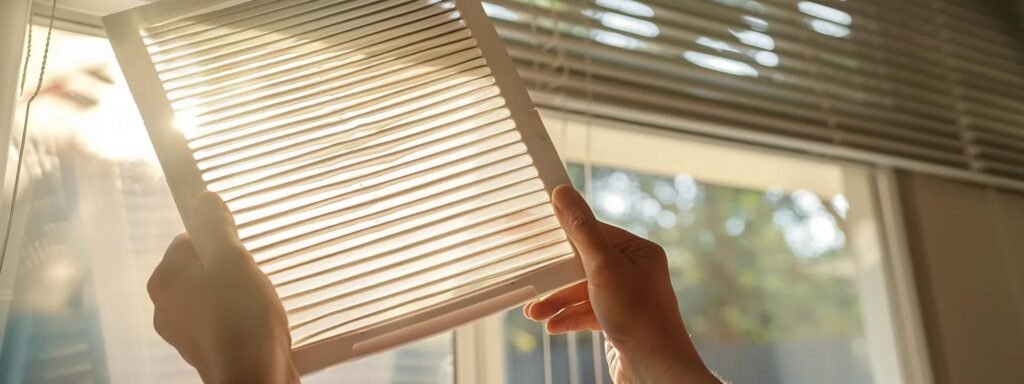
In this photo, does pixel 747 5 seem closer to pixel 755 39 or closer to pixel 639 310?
pixel 755 39

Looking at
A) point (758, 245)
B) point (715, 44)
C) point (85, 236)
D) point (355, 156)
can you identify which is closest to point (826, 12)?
point (715, 44)

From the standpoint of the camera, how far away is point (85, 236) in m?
0.87

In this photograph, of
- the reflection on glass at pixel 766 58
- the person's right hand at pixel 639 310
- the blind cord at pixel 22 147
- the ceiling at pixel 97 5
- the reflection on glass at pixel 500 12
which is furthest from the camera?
the reflection on glass at pixel 766 58

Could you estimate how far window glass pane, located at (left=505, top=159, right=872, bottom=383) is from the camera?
133cm

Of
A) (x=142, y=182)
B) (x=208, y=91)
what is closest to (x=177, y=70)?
(x=208, y=91)

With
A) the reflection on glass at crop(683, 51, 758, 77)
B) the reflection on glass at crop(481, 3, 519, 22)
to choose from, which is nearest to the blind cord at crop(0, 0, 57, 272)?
the reflection on glass at crop(481, 3, 519, 22)

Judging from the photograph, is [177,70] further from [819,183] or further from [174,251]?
[819,183]

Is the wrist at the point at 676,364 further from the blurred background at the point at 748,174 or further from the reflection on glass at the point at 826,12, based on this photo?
the reflection on glass at the point at 826,12

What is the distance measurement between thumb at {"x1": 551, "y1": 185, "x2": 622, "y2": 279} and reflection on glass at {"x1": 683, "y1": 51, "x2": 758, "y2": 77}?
26.3 inches

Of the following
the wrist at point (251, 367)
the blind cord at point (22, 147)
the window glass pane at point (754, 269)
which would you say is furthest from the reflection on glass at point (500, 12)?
the wrist at point (251, 367)

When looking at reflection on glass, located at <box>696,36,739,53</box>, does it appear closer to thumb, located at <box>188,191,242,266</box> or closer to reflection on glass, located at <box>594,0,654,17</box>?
reflection on glass, located at <box>594,0,654,17</box>

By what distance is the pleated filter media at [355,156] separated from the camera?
65 cm

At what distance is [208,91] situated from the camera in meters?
0.69

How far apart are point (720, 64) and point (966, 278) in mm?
555
